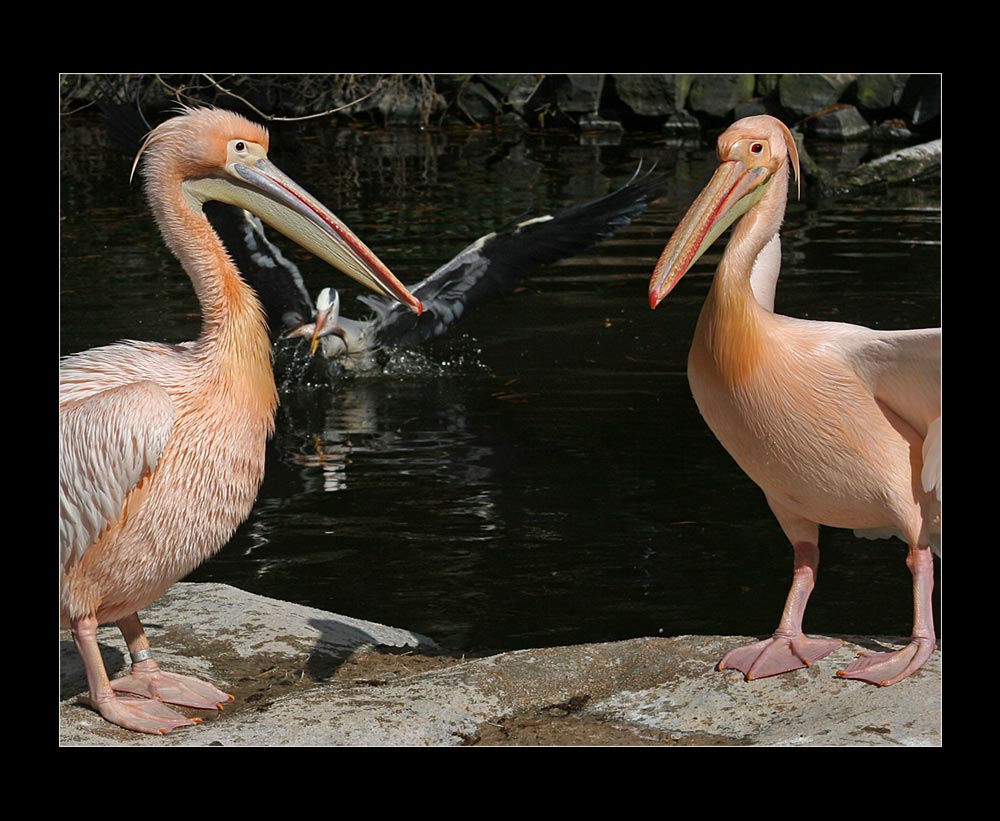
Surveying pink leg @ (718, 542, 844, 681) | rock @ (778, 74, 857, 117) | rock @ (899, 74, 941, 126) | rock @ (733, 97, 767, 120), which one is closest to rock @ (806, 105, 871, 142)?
rock @ (778, 74, 857, 117)

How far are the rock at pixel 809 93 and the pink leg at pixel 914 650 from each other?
13.5 metres

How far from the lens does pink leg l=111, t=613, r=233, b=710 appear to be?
3.59 meters

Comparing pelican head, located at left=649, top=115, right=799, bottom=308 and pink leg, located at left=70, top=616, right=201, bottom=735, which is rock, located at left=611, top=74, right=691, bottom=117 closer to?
pelican head, located at left=649, top=115, right=799, bottom=308

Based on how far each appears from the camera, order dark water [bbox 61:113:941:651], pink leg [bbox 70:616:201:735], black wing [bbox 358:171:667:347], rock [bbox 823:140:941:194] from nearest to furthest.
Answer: pink leg [bbox 70:616:201:735] → dark water [bbox 61:113:941:651] → black wing [bbox 358:171:667:347] → rock [bbox 823:140:941:194]

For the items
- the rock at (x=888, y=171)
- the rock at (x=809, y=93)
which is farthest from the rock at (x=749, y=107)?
A: the rock at (x=888, y=171)

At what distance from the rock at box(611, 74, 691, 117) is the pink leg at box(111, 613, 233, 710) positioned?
13.8 m

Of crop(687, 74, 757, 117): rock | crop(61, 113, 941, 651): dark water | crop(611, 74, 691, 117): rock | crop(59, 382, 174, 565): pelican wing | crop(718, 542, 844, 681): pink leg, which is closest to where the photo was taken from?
crop(59, 382, 174, 565): pelican wing

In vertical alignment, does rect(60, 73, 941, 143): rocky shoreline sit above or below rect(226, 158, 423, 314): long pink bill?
above

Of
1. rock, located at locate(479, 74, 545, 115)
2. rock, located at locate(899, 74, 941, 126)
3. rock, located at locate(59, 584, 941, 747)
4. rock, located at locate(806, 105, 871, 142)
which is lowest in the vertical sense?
rock, located at locate(59, 584, 941, 747)

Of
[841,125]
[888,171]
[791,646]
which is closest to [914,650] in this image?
[791,646]

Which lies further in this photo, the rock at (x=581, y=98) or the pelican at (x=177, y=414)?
the rock at (x=581, y=98)

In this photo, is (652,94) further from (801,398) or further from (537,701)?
(537,701)

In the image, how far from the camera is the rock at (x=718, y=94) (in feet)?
53.6

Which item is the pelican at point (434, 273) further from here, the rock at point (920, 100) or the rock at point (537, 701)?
the rock at point (920, 100)
